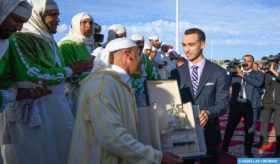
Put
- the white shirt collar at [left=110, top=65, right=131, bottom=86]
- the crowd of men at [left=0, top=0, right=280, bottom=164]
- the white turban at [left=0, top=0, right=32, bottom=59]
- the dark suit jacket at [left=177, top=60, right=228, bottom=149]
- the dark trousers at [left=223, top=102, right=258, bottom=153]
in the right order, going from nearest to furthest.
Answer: the crowd of men at [left=0, top=0, right=280, bottom=164]
the white shirt collar at [left=110, top=65, right=131, bottom=86]
the white turban at [left=0, top=0, right=32, bottom=59]
the dark suit jacket at [left=177, top=60, right=228, bottom=149]
the dark trousers at [left=223, top=102, right=258, bottom=153]

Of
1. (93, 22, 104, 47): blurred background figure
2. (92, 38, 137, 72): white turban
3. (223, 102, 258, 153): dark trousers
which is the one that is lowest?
(223, 102, 258, 153): dark trousers

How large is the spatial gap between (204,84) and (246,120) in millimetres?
4115

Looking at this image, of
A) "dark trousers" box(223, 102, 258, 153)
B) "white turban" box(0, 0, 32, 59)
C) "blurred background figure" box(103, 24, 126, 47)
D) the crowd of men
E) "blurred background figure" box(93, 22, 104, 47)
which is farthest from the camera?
"dark trousers" box(223, 102, 258, 153)

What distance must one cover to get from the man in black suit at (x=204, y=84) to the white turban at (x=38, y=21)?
141 centimetres

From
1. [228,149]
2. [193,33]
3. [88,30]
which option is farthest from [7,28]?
[228,149]

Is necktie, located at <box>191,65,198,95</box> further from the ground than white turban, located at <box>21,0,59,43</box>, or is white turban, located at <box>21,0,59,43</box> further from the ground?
white turban, located at <box>21,0,59,43</box>

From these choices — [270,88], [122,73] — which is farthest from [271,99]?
[122,73]

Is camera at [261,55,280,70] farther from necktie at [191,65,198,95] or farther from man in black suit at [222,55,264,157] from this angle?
necktie at [191,65,198,95]

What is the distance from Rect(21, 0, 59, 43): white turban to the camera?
3.53m

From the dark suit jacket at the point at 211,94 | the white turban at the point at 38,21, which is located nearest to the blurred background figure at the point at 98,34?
the white turban at the point at 38,21

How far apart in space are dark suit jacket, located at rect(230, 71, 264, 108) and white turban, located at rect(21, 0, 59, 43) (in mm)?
4713

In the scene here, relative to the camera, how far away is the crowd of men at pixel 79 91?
89.4 inches

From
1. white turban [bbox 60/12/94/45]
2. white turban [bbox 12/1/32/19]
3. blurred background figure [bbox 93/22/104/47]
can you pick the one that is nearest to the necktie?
white turban [bbox 12/1/32/19]

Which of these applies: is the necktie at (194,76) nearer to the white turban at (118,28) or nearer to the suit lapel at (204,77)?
the suit lapel at (204,77)
